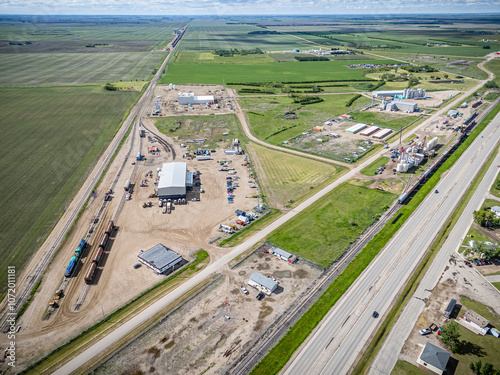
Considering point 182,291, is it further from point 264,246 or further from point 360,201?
point 360,201

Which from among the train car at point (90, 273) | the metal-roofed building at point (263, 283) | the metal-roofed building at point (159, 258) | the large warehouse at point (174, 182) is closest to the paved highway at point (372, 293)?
the metal-roofed building at point (263, 283)

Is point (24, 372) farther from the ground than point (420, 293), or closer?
closer

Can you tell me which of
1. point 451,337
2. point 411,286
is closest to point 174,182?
point 411,286

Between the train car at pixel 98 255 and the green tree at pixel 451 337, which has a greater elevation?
the green tree at pixel 451 337

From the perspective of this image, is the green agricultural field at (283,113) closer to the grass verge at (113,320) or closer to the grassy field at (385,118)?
the grassy field at (385,118)

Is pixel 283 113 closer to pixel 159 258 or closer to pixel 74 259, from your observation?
pixel 159 258

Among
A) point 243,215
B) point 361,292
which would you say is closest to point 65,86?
point 243,215
